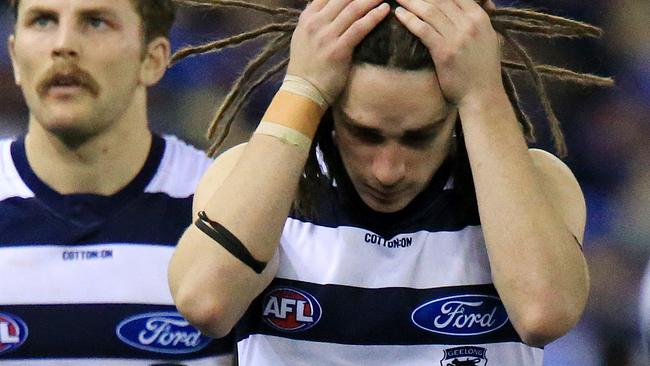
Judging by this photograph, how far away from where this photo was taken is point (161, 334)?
82.0 inches

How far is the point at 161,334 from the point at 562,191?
32.0 inches

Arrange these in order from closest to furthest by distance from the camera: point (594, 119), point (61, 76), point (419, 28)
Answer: point (419, 28), point (61, 76), point (594, 119)

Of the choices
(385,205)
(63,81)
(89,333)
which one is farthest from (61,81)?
(385,205)

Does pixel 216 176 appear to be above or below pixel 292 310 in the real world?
above

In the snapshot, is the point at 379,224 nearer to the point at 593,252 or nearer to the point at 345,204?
the point at 345,204

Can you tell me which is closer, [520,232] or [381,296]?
[520,232]

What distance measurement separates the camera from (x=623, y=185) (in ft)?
11.2

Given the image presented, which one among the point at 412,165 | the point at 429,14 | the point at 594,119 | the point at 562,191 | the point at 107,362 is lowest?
the point at 594,119

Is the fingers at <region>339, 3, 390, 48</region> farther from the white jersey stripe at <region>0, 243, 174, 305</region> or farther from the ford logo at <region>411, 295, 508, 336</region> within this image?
the white jersey stripe at <region>0, 243, 174, 305</region>

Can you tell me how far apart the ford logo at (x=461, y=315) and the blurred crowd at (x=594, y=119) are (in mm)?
1317

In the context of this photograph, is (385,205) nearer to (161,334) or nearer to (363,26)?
(363,26)

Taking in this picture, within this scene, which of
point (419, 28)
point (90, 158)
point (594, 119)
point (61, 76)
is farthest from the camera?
point (594, 119)

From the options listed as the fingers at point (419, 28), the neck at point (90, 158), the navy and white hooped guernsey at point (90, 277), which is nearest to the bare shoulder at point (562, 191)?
the fingers at point (419, 28)

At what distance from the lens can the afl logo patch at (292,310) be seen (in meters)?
1.68
